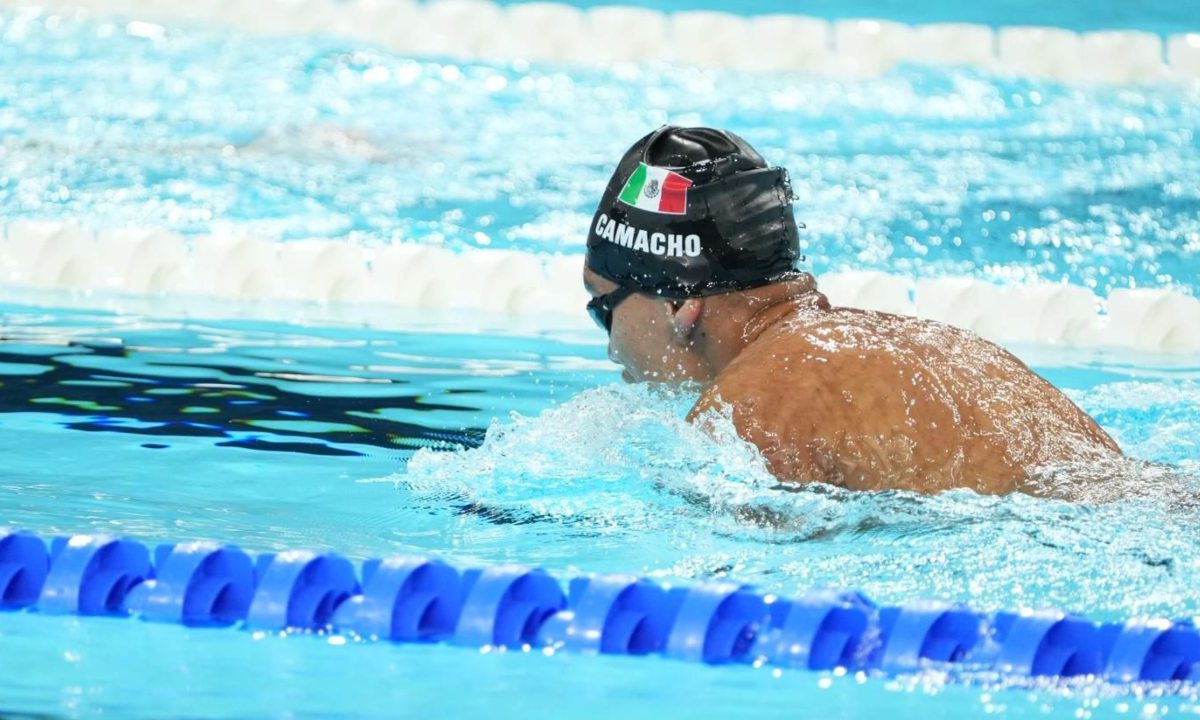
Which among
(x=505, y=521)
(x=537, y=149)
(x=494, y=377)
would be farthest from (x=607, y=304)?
(x=537, y=149)

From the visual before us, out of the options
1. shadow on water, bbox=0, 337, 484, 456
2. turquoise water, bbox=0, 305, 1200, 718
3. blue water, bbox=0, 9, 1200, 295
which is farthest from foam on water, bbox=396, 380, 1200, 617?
blue water, bbox=0, 9, 1200, 295

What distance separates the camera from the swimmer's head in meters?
2.96

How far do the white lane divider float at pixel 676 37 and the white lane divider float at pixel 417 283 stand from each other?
20.4 ft

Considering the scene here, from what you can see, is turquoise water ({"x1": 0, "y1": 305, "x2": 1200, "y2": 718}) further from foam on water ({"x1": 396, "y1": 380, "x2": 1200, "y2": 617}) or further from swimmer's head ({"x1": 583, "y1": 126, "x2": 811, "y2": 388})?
swimmer's head ({"x1": 583, "y1": 126, "x2": 811, "y2": 388})

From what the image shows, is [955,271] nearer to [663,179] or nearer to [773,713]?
[663,179]

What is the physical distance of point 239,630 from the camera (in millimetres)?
2387

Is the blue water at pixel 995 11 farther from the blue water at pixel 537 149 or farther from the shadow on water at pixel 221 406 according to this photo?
the shadow on water at pixel 221 406

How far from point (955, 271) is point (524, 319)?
7.76 ft

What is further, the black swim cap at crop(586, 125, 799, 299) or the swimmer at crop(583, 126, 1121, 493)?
the black swim cap at crop(586, 125, 799, 299)

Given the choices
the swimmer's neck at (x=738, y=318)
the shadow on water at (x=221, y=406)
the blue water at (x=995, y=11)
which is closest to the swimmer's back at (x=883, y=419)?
the swimmer's neck at (x=738, y=318)

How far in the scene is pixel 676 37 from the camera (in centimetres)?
1370

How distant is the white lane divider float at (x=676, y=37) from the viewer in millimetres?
12984

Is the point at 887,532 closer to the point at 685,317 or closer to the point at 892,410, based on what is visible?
the point at 892,410

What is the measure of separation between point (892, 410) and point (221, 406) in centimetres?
222
